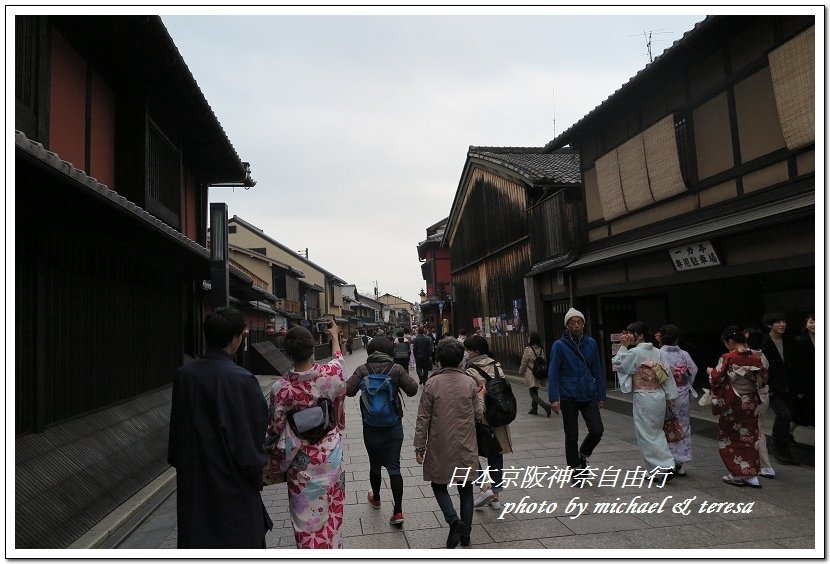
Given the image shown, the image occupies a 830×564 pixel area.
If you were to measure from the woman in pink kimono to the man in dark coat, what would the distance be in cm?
43

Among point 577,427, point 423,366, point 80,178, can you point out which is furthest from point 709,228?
point 423,366

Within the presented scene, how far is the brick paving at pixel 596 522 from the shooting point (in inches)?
177

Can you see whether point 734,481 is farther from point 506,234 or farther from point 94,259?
point 506,234

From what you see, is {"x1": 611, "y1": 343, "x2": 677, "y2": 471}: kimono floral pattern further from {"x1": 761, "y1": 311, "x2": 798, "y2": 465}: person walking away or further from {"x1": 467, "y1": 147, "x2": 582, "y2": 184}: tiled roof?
{"x1": 467, "y1": 147, "x2": 582, "y2": 184}: tiled roof

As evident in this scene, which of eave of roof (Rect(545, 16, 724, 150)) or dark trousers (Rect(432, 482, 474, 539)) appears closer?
dark trousers (Rect(432, 482, 474, 539))

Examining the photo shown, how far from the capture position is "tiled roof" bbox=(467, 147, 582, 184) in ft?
53.5

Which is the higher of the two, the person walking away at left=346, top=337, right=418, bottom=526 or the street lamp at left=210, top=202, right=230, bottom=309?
the street lamp at left=210, top=202, right=230, bottom=309

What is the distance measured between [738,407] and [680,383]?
0.75 meters

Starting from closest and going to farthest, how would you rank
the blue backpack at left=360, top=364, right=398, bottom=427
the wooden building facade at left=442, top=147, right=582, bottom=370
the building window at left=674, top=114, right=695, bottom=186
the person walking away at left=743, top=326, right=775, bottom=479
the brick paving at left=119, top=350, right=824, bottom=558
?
the brick paving at left=119, top=350, right=824, bottom=558 < the blue backpack at left=360, top=364, right=398, bottom=427 < the person walking away at left=743, top=326, right=775, bottom=479 < the building window at left=674, top=114, right=695, bottom=186 < the wooden building facade at left=442, top=147, right=582, bottom=370

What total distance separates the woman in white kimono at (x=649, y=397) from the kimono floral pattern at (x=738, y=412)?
0.56 meters

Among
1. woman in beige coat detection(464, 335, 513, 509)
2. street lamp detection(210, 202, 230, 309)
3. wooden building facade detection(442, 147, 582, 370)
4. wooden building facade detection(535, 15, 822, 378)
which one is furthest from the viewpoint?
wooden building facade detection(442, 147, 582, 370)

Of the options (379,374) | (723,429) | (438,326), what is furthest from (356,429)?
(438,326)

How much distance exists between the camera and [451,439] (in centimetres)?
459

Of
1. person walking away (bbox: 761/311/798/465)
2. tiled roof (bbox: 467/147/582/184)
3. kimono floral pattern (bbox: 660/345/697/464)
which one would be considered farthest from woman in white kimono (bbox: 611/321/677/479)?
tiled roof (bbox: 467/147/582/184)
